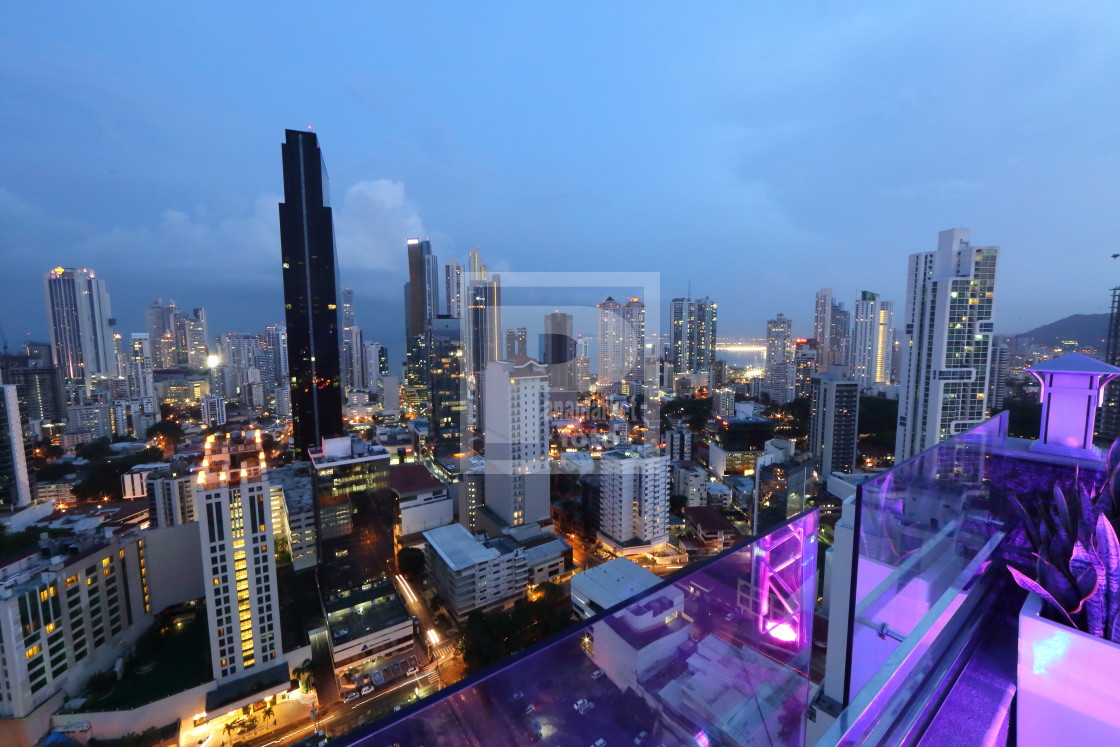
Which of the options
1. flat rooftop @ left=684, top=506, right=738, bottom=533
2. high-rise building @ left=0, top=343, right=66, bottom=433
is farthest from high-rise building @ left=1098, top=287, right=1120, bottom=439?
high-rise building @ left=0, top=343, right=66, bottom=433

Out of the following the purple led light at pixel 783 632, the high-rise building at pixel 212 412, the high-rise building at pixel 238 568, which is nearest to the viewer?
the purple led light at pixel 783 632

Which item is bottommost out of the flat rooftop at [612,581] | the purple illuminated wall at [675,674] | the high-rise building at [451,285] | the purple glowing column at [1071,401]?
the flat rooftop at [612,581]

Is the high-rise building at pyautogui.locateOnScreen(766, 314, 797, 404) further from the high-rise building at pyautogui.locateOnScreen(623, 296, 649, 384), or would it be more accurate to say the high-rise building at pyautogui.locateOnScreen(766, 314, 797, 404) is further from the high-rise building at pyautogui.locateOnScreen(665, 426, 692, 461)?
the high-rise building at pyautogui.locateOnScreen(623, 296, 649, 384)

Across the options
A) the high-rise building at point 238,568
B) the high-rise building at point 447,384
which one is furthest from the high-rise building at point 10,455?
the high-rise building at point 447,384

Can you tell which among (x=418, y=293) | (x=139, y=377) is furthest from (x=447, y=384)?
(x=139, y=377)

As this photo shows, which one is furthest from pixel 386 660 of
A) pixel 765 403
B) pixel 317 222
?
pixel 765 403

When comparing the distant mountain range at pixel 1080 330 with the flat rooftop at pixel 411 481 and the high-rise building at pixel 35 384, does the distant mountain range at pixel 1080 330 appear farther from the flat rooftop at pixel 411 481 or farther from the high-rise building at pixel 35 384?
the high-rise building at pixel 35 384
